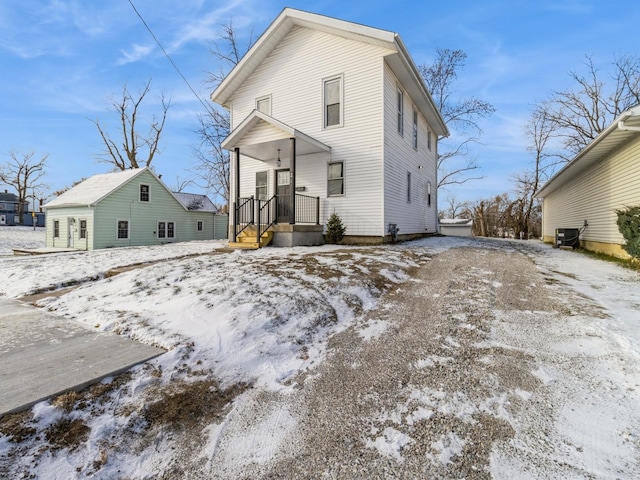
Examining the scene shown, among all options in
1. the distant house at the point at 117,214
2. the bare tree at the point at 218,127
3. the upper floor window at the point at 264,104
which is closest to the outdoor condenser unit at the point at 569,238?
the upper floor window at the point at 264,104

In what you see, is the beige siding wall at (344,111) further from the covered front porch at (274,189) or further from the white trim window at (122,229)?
the white trim window at (122,229)

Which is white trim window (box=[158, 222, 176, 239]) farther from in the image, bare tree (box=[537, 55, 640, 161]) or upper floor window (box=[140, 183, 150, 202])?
bare tree (box=[537, 55, 640, 161])

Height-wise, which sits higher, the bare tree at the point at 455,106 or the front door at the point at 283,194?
the bare tree at the point at 455,106

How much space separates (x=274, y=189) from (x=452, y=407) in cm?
1008

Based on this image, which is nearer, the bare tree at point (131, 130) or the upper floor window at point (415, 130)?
the upper floor window at point (415, 130)

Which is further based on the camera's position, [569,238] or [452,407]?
[569,238]

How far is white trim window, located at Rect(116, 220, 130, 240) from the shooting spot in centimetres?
1875

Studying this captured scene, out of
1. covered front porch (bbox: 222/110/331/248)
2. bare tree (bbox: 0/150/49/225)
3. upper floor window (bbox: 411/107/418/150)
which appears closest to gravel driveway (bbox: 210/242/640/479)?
covered front porch (bbox: 222/110/331/248)

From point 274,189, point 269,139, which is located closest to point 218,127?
point 274,189

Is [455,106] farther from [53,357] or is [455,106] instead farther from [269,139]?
[53,357]

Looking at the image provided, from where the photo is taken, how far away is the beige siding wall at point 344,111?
9797mm

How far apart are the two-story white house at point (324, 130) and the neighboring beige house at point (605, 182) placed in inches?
222

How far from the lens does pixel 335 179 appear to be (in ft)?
34.2

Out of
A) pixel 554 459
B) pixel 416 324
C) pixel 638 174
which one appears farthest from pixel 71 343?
pixel 638 174
